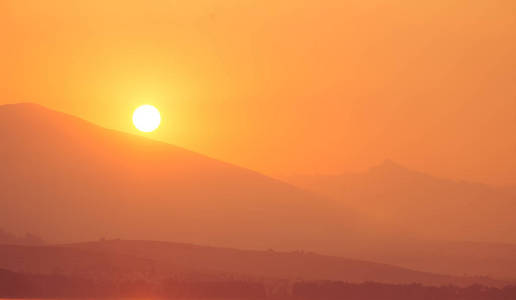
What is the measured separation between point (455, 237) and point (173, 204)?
5205cm

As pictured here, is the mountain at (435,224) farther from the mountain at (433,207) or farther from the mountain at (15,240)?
the mountain at (15,240)

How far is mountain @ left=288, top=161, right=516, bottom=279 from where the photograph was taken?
11956cm

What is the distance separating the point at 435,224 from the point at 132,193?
63.0 meters

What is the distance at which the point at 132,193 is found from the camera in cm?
14750

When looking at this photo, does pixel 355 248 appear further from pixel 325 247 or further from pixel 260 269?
pixel 260 269

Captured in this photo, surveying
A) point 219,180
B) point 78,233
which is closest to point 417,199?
point 219,180

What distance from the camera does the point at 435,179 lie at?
198 m

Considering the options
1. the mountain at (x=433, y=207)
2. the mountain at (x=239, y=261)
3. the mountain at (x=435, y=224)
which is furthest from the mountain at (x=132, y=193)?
the mountain at (x=239, y=261)

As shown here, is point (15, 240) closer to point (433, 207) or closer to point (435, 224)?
point (435, 224)

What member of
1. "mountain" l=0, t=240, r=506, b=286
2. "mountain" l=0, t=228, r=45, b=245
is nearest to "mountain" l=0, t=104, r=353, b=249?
"mountain" l=0, t=228, r=45, b=245

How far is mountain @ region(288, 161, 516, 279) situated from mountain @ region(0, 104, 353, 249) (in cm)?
1009

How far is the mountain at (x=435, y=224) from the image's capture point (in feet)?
392

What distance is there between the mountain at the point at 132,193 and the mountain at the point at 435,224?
10086 mm

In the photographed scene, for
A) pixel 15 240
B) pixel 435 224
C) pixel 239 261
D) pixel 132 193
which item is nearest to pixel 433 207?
pixel 435 224
